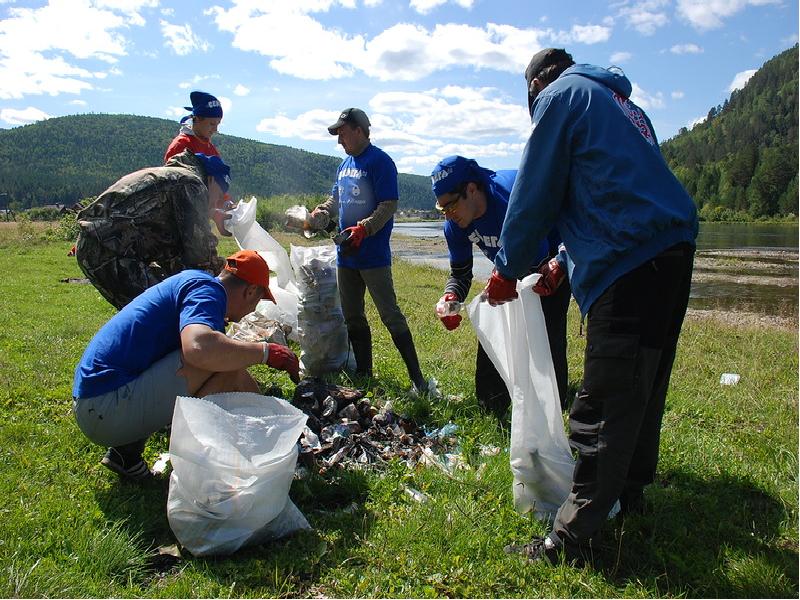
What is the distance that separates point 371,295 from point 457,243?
41.9 inches

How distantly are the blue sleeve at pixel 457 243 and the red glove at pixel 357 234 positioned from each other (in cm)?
82

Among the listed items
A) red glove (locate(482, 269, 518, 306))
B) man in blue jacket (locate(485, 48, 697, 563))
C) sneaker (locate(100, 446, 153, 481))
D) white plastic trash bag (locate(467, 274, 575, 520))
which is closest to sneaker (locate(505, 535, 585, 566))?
man in blue jacket (locate(485, 48, 697, 563))

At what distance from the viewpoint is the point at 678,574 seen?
7.36ft

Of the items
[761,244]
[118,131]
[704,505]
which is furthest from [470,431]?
[118,131]

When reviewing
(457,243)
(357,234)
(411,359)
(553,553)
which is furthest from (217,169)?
(553,553)

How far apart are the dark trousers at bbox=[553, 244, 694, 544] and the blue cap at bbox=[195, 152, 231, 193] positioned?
306 centimetres

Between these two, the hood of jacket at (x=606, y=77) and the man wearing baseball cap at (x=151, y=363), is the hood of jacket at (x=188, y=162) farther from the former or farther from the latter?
the hood of jacket at (x=606, y=77)

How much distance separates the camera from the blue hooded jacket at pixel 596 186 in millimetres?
2057

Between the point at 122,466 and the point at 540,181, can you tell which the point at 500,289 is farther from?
the point at 122,466

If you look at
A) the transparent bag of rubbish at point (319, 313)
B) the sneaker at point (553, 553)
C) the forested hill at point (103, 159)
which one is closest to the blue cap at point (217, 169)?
the transparent bag of rubbish at point (319, 313)

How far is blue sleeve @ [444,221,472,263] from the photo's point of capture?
3.60 meters

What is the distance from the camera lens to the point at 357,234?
4234 mm

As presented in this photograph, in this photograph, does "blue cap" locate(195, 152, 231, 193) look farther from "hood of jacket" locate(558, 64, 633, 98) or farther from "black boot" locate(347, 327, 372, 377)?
"hood of jacket" locate(558, 64, 633, 98)

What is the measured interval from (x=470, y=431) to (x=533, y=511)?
3.31 ft
